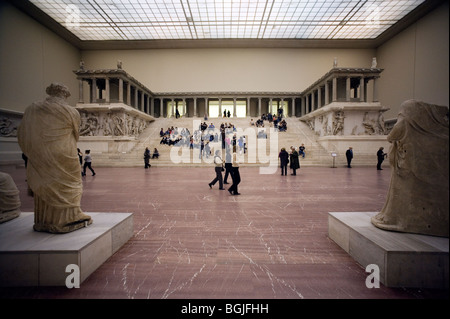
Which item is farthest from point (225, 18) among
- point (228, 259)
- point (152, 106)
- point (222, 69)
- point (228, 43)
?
point (228, 259)

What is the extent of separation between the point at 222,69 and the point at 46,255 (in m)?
34.0

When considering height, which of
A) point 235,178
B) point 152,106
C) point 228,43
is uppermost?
point 228,43

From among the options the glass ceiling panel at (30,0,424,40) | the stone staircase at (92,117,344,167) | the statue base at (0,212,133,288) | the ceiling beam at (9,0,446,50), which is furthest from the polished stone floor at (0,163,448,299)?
the ceiling beam at (9,0,446,50)

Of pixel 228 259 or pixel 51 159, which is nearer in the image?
pixel 51 159

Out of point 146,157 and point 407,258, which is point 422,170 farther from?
point 146,157

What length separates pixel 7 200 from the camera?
9.58 feet

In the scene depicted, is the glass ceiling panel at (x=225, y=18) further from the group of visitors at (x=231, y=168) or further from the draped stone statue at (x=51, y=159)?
the draped stone statue at (x=51, y=159)

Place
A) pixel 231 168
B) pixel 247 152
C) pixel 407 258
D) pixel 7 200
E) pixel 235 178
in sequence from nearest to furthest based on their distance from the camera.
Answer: pixel 407 258, pixel 7 200, pixel 235 178, pixel 231 168, pixel 247 152

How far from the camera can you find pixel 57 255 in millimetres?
2076

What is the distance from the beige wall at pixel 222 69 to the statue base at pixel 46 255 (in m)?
32.7

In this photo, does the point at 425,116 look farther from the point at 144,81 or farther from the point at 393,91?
the point at 144,81

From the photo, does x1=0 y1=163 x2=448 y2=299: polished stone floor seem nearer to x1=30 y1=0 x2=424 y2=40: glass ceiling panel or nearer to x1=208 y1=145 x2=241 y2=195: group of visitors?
x1=208 y1=145 x2=241 y2=195: group of visitors

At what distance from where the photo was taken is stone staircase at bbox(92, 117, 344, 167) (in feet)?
52.2
